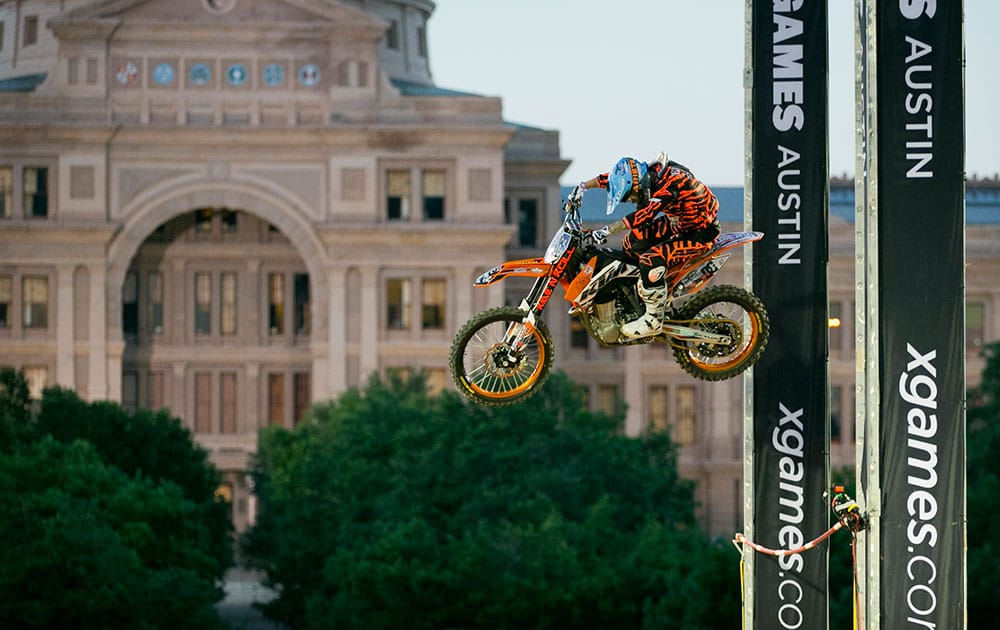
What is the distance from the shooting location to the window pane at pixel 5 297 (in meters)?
75.9

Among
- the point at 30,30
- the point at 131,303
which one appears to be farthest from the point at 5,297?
the point at 30,30

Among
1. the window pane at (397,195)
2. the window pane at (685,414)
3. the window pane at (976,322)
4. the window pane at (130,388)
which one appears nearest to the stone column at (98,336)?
the window pane at (130,388)

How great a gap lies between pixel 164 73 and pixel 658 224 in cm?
5937

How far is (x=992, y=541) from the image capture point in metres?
40.8

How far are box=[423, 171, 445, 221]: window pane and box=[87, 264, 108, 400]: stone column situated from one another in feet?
36.1

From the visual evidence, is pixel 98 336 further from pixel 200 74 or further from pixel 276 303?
pixel 200 74

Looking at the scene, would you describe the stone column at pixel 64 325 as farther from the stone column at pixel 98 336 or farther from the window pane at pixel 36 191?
the window pane at pixel 36 191

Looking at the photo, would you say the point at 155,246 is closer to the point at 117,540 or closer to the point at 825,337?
the point at 117,540

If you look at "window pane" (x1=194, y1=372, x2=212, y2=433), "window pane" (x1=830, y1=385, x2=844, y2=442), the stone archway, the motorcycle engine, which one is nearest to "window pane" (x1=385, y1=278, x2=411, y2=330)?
the stone archway

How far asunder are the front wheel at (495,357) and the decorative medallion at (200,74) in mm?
58641

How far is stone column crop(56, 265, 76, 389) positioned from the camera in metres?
74.9

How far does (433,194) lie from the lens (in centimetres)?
7588

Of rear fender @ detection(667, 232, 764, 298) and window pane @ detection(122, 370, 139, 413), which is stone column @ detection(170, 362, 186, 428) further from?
rear fender @ detection(667, 232, 764, 298)

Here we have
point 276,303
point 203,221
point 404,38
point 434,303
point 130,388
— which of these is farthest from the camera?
point 404,38
